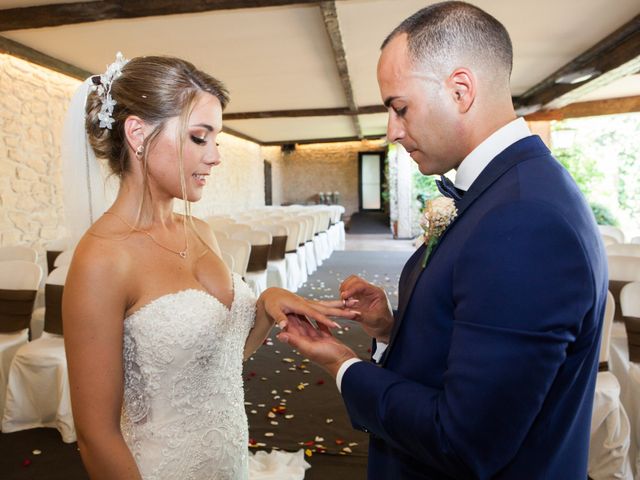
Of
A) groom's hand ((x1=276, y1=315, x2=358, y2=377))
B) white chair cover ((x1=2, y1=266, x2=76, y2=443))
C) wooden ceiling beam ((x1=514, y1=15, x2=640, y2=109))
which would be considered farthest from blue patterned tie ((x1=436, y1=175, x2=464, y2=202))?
wooden ceiling beam ((x1=514, y1=15, x2=640, y2=109))

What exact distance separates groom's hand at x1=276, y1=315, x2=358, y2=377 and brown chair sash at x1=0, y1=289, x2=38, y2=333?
2.96 metres

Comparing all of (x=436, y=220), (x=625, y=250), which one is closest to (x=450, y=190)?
(x=436, y=220)

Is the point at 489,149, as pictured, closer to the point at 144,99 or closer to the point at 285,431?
the point at 144,99

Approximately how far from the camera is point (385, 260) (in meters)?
11.2

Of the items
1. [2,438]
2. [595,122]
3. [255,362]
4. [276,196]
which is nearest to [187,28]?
[255,362]

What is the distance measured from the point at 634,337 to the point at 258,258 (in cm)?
424

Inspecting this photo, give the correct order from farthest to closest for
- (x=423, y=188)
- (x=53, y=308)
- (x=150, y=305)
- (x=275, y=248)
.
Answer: (x=423, y=188), (x=275, y=248), (x=53, y=308), (x=150, y=305)

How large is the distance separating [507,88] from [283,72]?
22.9ft

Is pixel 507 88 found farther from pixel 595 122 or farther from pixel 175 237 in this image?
pixel 595 122

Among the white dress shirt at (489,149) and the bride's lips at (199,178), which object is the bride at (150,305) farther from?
the white dress shirt at (489,149)

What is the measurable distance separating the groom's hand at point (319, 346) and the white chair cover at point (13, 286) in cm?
300

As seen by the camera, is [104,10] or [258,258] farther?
[258,258]

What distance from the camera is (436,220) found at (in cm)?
115

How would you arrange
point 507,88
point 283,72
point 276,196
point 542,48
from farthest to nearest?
point 276,196 → point 283,72 → point 542,48 → point 507,88
